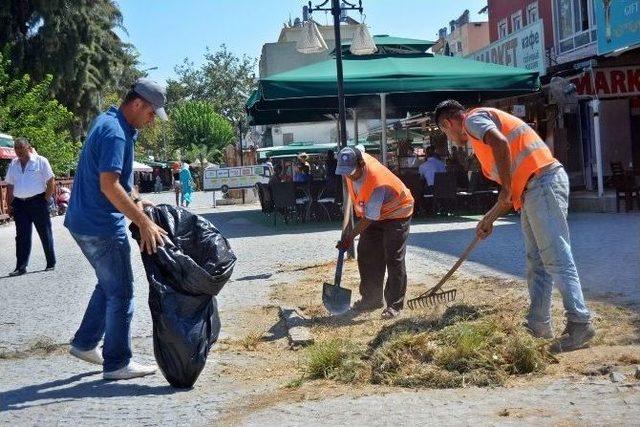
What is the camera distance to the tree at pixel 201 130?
79.9 metres

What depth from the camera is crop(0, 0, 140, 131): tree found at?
4178 centimetres

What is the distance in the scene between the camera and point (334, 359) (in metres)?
5.55

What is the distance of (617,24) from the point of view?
17406 millimetres

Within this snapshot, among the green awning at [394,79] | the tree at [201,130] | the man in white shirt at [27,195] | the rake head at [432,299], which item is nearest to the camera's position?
the rake head at [432,299]

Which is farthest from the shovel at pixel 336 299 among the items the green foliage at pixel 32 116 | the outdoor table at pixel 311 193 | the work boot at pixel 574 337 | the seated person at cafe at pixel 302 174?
the green foliage at pixel 32 116

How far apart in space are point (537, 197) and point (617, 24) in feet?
41.2

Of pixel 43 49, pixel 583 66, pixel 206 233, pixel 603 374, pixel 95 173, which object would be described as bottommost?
pixel 603 374

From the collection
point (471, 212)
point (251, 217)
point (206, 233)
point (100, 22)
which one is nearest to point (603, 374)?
point (206, 233)

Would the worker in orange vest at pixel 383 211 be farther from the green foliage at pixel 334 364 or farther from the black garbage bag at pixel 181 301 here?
the black garbage bag at pixel 181 301

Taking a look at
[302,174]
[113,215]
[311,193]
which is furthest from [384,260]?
[302,174]

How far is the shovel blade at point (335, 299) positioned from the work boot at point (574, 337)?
2316mm

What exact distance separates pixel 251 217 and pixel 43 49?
2288 centimetres

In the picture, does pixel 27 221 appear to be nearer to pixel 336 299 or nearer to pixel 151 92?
pixel 336 299

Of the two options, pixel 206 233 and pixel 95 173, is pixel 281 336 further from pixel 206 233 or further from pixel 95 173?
pixel 95 173
